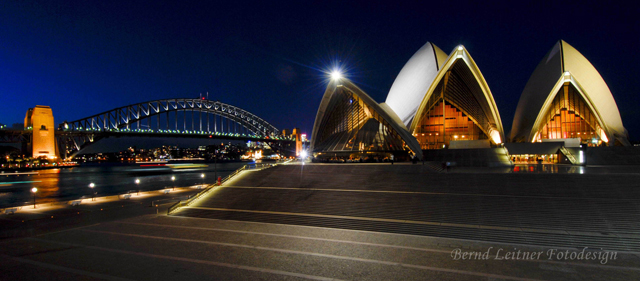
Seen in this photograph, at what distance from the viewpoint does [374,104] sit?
81.1 feet

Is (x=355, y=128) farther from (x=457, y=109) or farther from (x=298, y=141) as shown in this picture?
(x=298, y=141)

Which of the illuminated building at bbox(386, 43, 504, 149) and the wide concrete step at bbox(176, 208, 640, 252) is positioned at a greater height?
the illuminated building at bbox(386, 43, 504, 149)

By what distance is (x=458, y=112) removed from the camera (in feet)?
102

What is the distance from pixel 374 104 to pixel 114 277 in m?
20.9

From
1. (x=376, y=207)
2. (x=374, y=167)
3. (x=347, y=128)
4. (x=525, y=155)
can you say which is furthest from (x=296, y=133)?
(x=376, y=207)

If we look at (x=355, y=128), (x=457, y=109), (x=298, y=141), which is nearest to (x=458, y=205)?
(x=355, y=128)

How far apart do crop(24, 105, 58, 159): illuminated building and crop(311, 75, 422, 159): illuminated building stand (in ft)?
147

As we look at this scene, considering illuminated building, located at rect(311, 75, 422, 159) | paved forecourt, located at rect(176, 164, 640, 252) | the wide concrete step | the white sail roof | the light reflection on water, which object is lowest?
the light reflection on water

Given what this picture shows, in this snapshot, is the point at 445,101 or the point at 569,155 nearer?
the point at 569,155

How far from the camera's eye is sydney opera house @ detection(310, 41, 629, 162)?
25344mm

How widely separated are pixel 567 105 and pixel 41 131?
6542 centimetres

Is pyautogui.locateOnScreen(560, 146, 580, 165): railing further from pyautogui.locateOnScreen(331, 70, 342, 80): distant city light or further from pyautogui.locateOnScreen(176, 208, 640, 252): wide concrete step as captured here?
pyautogui.locateOnScreen(176, 208, 640, 252): wide concrete step

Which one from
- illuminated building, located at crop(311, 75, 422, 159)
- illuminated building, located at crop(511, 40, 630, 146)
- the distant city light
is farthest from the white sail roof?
illuminated building, located at crop(511, 40, 630, 146)

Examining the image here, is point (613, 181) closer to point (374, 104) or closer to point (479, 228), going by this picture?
point (479, 228)
